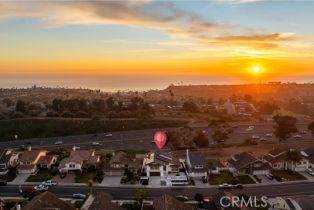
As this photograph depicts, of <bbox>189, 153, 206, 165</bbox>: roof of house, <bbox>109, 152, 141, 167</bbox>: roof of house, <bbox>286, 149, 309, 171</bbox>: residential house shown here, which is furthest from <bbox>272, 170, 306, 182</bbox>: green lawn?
<bbox>109, 152, 141, 167</bbox>: roof of house

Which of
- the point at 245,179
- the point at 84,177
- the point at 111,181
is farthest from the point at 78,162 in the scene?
the point at 245,179

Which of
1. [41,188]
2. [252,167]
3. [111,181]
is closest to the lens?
[41,188]

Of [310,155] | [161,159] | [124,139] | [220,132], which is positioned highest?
[220,132]

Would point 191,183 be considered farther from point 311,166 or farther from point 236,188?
point 311,166

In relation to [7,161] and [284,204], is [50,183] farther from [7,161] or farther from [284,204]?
[284,204]

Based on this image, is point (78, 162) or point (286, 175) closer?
point (286, 175)

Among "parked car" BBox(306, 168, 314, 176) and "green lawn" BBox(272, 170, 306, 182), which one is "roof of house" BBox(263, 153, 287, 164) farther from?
"parked car" BBox(306, 168, 314, 176)

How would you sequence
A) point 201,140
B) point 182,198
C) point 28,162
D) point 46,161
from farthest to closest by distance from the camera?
point 201,140 < point 46,161 < point 28,162 < point 182,198
